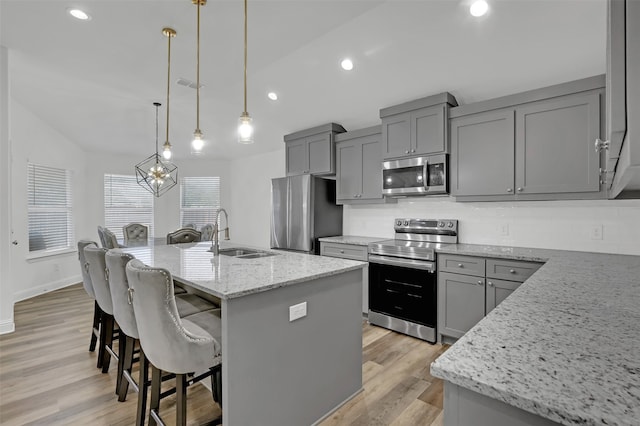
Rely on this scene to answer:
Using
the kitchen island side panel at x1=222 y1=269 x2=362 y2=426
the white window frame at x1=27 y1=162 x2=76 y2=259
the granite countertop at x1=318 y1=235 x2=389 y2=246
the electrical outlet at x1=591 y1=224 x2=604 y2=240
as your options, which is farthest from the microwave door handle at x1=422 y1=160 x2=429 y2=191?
the white window frame at x1=27 y1=162 x2=76 y2=259

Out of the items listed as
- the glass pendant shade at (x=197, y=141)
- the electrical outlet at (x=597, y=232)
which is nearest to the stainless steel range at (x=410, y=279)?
the electrical outlet at (x=597, y=232)

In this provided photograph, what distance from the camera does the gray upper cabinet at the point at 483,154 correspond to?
9.66 feet

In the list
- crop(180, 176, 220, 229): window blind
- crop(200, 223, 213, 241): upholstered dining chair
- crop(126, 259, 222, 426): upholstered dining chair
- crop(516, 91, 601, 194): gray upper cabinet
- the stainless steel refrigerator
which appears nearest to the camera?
crop(126, 259, 222, 426): upholstered dining chair

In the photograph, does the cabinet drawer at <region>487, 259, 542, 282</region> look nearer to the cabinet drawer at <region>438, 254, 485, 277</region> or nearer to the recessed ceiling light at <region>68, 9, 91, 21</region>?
the cabinet drawer at <region>438, 254, 485, 277</region>

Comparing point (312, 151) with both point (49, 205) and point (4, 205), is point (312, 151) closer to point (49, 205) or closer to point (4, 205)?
point (4, 205)

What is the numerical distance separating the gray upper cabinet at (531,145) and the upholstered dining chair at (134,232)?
491cm

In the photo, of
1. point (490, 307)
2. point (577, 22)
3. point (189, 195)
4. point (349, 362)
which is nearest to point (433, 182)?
point (490, 307)

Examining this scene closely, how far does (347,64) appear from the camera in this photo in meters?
3.35

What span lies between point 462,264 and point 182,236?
3.48m

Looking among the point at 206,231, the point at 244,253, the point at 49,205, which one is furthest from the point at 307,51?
the point at 49,205

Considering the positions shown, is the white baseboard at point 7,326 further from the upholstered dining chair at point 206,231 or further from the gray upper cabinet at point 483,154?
the gray upper cabinet at point 483,154

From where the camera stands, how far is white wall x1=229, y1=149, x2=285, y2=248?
6.15 meters

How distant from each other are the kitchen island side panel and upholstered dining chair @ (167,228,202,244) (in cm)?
288

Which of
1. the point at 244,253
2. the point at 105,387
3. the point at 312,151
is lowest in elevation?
the point at 105,387
